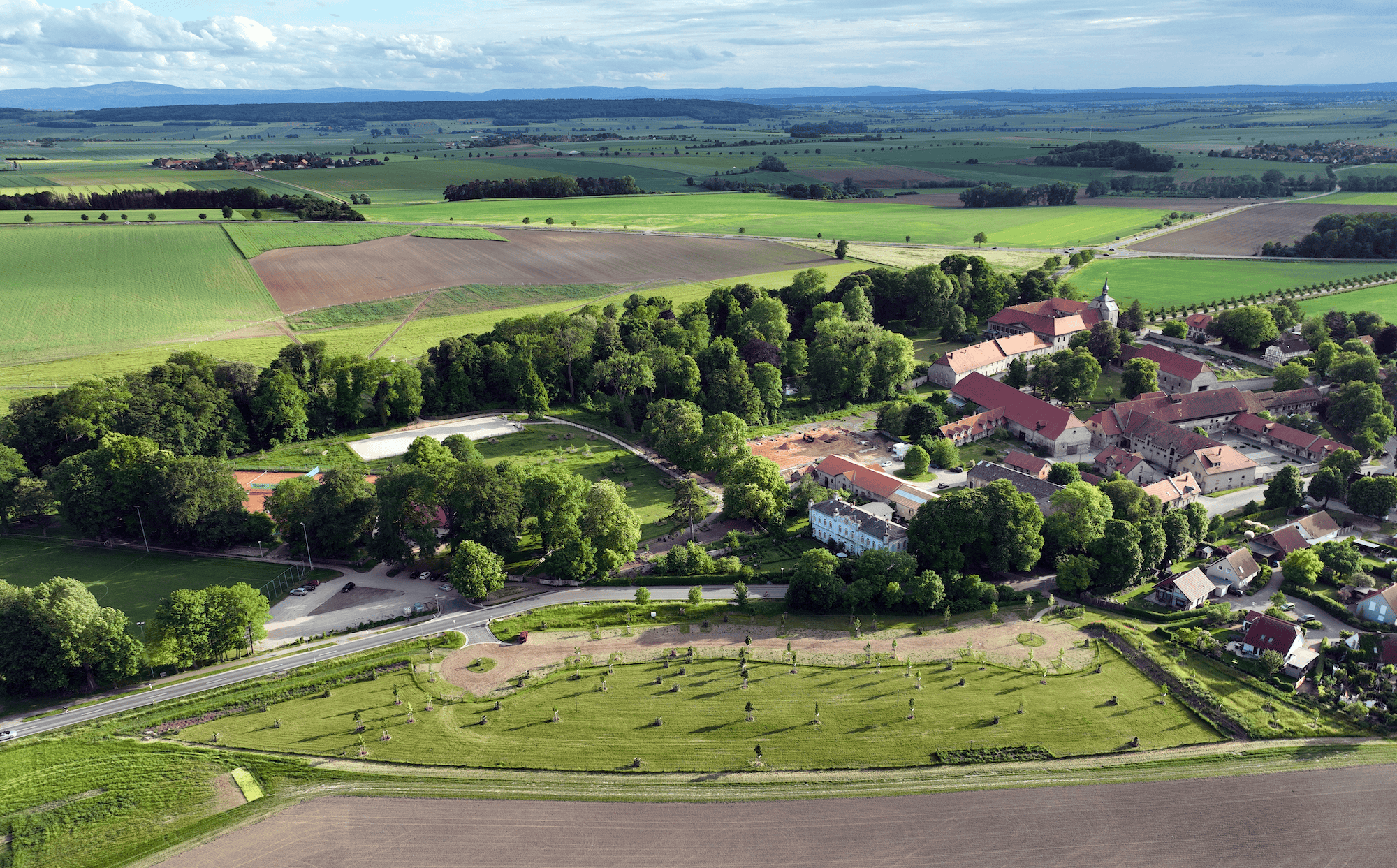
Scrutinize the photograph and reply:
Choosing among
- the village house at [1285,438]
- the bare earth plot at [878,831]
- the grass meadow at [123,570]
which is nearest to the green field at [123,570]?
the grass meadow at [123,570]

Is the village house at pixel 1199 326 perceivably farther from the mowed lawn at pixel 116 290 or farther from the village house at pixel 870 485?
the mowed lawn at pixel 116 290

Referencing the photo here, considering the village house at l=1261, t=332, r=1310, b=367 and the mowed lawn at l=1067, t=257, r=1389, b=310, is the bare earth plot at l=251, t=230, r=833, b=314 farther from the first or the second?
the village house at l=1261, t=332, r=1310, b=367

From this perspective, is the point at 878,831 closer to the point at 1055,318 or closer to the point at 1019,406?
the point at 1019,406

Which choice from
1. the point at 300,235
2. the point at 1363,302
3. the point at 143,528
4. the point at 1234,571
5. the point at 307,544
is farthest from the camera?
the point at 300,235

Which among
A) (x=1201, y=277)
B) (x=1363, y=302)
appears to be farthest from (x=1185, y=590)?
(x=1201, y=277)

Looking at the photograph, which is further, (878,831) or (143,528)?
(143,528)

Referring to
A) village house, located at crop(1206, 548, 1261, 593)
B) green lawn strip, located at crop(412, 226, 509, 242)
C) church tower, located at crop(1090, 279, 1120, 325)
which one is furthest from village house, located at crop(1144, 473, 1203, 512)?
green lawn strip, located at crop(412, 226, 509, 242)
